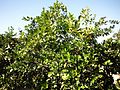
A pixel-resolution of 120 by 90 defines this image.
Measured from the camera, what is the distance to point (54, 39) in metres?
14.7

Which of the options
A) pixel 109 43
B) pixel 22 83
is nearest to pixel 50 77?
pixel 22 83

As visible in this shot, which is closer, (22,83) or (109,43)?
(109,43)

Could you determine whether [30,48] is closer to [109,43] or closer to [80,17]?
[80,17]

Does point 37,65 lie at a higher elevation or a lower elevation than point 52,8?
lower

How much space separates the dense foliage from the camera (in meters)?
13.2

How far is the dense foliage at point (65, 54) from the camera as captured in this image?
1322 centimetres

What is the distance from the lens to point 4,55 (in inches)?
709

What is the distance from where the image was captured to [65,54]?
43.2 feet

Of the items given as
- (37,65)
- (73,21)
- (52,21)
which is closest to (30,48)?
(37,65)

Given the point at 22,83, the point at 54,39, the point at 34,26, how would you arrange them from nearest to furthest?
the point at 54,39
the point at 34,26
the point at 22,83

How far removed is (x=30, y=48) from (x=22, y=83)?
3633mm

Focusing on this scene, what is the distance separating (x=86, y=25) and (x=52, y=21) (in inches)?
103

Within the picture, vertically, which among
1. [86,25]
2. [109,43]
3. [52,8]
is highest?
[52,8]

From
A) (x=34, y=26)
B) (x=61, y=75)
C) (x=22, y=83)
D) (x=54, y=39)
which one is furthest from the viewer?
(x=22, y=83)
